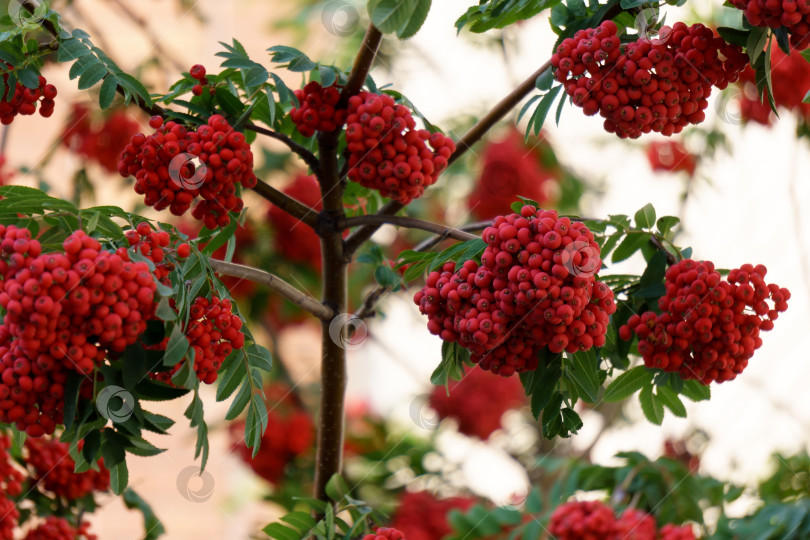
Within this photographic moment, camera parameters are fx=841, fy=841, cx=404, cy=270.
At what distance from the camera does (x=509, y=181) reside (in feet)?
6.01

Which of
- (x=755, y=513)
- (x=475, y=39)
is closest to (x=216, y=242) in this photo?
(x=755, y=513)

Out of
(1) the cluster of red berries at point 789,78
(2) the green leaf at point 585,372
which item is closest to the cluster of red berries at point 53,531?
(2) the green leaf at point 585,372

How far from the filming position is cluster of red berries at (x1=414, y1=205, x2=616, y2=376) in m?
0.68

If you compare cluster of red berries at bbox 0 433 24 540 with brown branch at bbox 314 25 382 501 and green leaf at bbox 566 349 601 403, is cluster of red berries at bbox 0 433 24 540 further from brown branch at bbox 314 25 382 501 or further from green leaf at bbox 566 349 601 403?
green leaf at bbox 566 349 601 403

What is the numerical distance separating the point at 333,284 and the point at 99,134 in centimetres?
104

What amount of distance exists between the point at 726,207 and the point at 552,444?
665mm

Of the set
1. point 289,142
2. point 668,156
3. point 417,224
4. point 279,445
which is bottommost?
point 417,224

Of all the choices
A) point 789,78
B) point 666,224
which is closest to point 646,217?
point 666,224

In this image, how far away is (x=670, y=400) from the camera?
0.90m

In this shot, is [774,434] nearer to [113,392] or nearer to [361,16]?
[361,16]

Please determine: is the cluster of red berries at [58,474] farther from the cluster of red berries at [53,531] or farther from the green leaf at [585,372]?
the green leaf at [585,372]

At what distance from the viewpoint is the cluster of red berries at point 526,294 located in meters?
0.68

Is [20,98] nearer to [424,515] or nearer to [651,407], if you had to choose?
[651,407]

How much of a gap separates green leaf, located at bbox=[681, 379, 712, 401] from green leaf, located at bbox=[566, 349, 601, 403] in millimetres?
170
